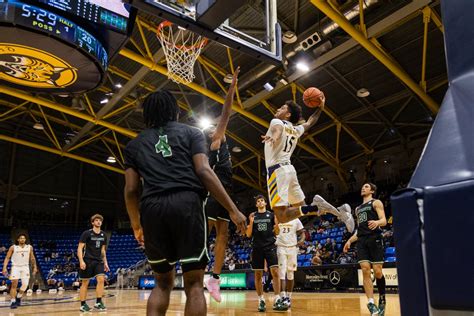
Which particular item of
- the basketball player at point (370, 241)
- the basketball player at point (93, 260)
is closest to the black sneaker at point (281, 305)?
the basketball player at point (370, 241)

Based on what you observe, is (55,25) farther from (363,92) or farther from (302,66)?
(363,92)

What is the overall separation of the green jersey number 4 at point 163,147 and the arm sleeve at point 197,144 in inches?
6.2

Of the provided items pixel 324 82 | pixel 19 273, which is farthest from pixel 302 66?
pixel 19 273

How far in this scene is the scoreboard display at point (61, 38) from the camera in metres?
6.90

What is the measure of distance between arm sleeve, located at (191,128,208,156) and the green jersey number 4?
0.52 feet

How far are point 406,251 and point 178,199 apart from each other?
172 centimetres

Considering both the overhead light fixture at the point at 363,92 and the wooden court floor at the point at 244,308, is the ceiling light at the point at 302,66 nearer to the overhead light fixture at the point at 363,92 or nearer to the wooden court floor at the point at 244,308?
the overhead light fixture at the point at 363,92

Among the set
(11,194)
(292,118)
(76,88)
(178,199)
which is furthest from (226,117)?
(11,194)

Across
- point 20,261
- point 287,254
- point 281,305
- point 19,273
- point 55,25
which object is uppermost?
point 55,25

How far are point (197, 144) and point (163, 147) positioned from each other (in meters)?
0.23

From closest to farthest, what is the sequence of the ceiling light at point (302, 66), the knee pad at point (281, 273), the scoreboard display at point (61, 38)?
the scoreboard display at point (61, 38)
the knee pad at point (281, 273)
the ceiling light at point (302, 66)

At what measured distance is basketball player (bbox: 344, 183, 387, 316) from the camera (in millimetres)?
6152

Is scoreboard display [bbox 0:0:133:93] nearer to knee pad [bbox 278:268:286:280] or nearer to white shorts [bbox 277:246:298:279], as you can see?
white shorts [bbox 277:246:298:279]

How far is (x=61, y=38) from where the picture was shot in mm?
7164
